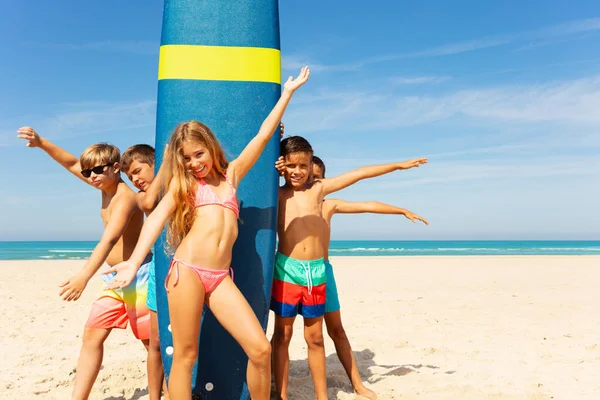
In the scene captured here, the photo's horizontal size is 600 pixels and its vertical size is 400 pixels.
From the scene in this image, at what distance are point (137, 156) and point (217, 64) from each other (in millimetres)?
747

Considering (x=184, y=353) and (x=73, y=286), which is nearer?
(x=184, y=353)

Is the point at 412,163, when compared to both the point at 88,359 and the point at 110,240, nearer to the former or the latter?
the point at 110,240

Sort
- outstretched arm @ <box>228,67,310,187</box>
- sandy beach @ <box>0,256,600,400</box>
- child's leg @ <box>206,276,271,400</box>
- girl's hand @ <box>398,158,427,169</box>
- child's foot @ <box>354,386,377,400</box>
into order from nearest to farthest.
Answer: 1. child's leg @ <box>206,276,271,400</box>
2. outstretched arm @ <box>228,67,310,187</box>
3. girl's hand @ <box>398,158,427,169</box>
4. child's foot @ <box>354,386,377,400</box>
5. sandy beach @ <box>0,256,600,400</box>

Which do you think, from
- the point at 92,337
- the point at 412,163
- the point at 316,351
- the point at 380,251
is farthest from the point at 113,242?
the point at 380,251

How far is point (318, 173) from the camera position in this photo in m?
3.87

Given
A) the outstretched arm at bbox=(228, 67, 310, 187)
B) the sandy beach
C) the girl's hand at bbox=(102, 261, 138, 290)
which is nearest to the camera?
the girl's hand at bbox=(102, 261, 138, 290)

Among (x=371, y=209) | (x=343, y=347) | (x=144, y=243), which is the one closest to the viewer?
(x=144, y=243)

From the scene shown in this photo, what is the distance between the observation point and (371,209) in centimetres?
359

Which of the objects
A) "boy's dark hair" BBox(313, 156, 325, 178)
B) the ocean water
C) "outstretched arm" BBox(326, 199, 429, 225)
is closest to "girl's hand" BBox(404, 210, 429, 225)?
"outstretched arm" BBox(326, 199, 429, 225)

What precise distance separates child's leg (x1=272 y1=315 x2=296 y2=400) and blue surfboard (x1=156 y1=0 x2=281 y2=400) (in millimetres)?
123

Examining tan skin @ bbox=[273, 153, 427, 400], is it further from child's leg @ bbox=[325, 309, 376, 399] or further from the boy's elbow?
the boy's elbow

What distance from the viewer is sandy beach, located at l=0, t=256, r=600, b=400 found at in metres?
3.85

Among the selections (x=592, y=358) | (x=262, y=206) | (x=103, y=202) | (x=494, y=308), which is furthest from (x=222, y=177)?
(x=494, y=308)

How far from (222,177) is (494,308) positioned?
18.5 ft
